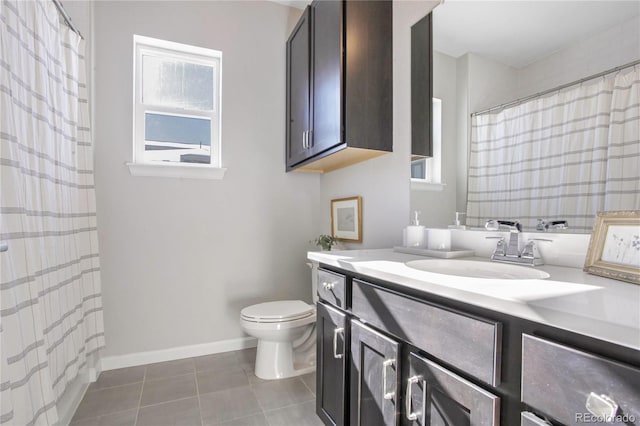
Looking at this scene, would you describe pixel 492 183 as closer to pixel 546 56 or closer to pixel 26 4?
pixel 546 56

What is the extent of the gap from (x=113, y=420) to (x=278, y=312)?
976 millimetres

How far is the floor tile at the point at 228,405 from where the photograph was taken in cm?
169

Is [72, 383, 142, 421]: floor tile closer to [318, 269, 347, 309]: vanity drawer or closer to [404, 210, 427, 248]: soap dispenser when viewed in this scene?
[318, 269, 347, 309]: vanity drawer

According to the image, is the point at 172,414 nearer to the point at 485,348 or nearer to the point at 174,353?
the point at 174,353

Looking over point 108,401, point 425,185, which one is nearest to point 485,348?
point 425,185

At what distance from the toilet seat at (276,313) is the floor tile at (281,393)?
39 centimetres

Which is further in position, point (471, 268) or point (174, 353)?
point (174, 353)

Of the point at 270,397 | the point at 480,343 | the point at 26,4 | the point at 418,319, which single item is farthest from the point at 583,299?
the point at 26,4

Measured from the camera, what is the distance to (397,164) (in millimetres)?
1853

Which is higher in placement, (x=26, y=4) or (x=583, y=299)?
(x=26, y=4)

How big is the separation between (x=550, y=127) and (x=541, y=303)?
833 millimetres

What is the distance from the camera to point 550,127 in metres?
1.18

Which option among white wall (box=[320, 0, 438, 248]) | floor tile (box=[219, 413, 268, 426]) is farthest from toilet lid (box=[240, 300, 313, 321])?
white wall (box=[320, 0, 438, 248])

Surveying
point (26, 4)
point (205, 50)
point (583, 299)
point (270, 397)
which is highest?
point (205, 50)
